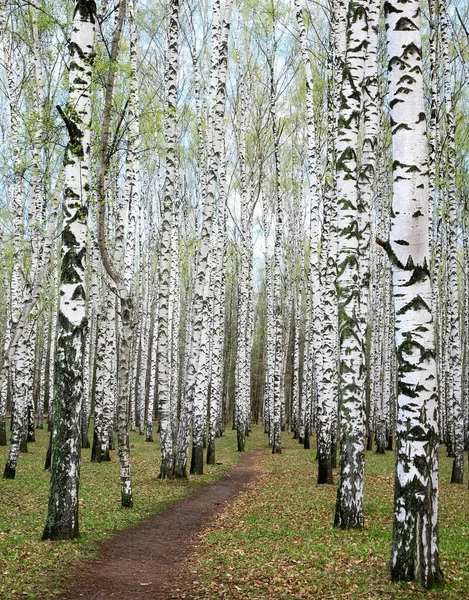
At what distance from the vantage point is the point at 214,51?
13.6m

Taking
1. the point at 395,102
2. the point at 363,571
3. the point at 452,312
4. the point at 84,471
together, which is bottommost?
the point at 84,471

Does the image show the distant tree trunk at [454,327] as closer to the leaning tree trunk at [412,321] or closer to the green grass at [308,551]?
the green grass at [308,551]

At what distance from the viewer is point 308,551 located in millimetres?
6938

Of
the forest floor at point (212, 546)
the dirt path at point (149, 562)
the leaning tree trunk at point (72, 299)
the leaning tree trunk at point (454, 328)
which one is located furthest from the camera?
the leaning tree trunk at point (454, 328)

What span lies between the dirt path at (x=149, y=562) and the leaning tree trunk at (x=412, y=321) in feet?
7.83

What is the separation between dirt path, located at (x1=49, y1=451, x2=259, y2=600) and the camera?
579cm

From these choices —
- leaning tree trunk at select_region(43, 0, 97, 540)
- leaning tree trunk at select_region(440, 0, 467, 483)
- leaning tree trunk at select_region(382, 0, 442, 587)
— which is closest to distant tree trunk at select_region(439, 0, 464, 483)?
leaning tree trunk at select_region(440, 0, 467, 483)

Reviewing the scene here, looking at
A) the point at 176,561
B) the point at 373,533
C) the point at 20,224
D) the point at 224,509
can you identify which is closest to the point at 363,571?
the point at 373,533

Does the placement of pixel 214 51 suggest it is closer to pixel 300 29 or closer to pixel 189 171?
pixel 300 29

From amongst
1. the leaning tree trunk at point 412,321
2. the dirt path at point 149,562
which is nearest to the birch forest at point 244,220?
the leaning tree trunk at point 412,321

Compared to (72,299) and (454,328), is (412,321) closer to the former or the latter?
(72,299)

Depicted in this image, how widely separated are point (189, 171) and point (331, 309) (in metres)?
18.4

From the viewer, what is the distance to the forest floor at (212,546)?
5.60m

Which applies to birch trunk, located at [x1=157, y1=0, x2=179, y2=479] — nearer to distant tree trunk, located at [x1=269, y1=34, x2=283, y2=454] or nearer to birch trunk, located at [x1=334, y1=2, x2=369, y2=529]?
birch trunk, located at [x1=334, y1=2, x2=369, y2=529]
